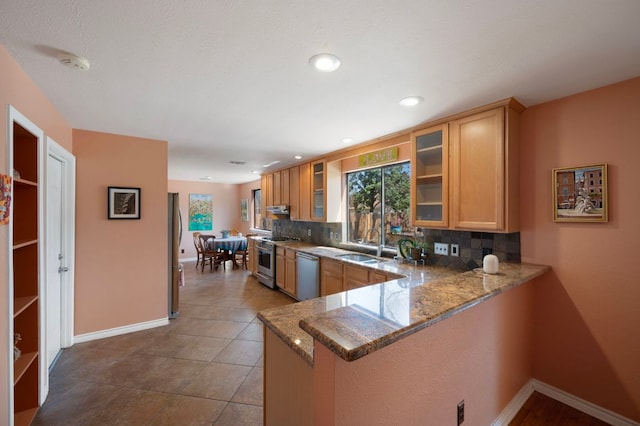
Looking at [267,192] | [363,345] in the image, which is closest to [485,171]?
[363,345]

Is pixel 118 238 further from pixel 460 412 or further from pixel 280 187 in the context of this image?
pixel 460 412

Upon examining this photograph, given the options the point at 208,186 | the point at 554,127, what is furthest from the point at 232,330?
the point at 208,186

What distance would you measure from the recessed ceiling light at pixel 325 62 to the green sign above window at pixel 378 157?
1919 mm

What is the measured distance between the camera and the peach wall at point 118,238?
2.98 m

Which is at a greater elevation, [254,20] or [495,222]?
[254,20]

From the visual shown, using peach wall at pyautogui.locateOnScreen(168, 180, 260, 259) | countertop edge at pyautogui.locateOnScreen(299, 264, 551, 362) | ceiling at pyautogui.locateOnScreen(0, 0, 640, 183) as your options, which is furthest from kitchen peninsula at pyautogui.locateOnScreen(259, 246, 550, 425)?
peach wall at pyautogui.locateOnScreen(168, 180, 260, 259)

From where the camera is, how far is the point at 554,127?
214 centimetres

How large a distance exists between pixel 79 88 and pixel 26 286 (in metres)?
1.45

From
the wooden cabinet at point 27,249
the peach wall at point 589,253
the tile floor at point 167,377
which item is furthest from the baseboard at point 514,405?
the wooden cabinet at point 27,249

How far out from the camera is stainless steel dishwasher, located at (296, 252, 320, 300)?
12.4ft

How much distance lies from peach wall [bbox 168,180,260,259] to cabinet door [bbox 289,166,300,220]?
9.12 feet

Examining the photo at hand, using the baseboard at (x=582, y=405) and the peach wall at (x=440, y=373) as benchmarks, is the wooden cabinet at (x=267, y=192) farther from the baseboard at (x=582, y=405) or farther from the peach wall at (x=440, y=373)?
the baseboard at (x=582, y=405)

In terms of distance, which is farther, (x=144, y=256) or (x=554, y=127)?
(x=144, y=256)

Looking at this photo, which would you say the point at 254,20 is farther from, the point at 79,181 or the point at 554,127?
the point at 79,181
